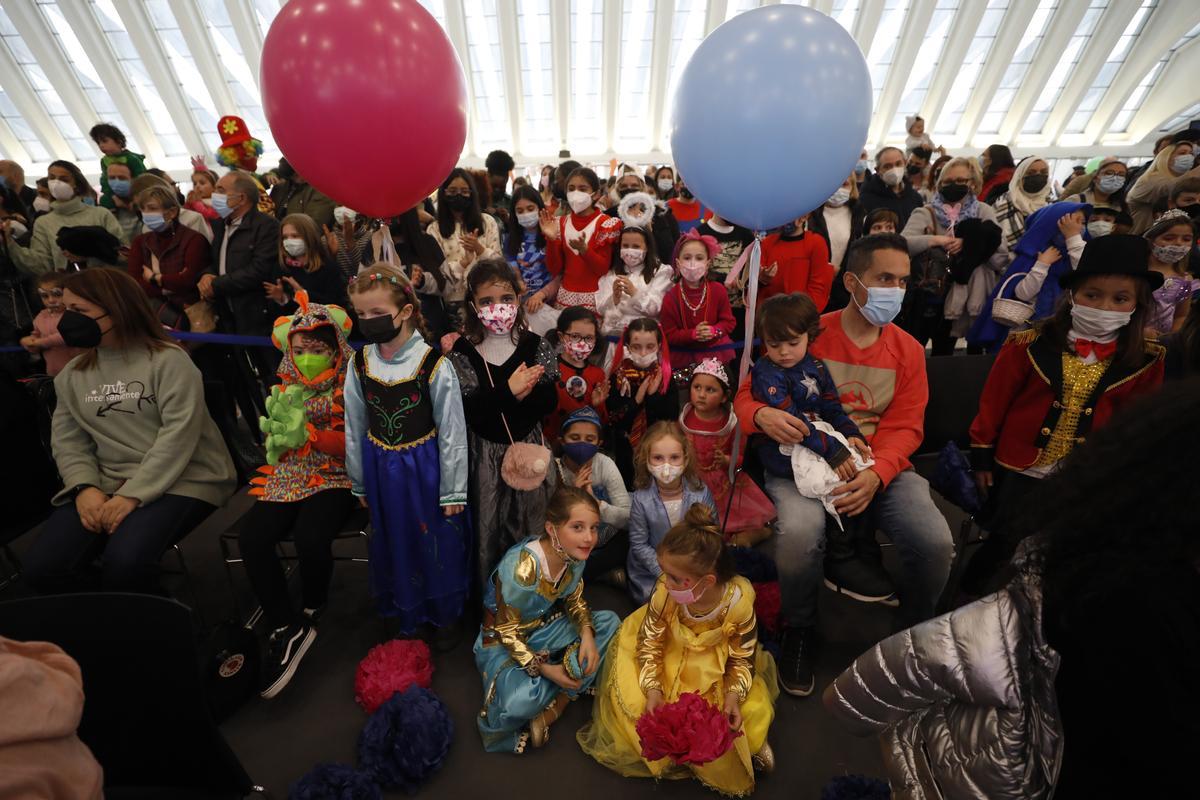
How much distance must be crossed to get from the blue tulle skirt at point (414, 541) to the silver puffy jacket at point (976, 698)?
1590mm

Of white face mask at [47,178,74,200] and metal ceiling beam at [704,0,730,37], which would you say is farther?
metal ceiling beam at [704,0,730,37]

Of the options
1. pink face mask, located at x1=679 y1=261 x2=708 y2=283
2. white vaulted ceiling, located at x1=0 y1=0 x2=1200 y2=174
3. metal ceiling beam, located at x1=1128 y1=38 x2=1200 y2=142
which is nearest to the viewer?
pink face mask, located at x1=679 y1=261 x2=708 y2=283

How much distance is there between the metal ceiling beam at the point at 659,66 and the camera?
43.0 feet

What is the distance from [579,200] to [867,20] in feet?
45.7

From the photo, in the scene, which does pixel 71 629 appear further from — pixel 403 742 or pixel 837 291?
pixel 837 291

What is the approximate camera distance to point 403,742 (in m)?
1.85

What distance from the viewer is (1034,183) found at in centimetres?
452

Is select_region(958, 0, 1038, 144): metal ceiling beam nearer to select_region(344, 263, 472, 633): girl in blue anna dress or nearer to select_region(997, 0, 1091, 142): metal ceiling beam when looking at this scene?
select_region(997, 0, 1091, 142): metal ceiling beam

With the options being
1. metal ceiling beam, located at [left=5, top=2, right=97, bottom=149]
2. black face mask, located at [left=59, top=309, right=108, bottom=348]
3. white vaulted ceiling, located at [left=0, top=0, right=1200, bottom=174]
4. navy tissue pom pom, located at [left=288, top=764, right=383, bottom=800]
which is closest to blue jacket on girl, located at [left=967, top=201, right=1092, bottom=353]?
navy tissue pom pom, located at [left=288, top=764, right=383, bottom=800]

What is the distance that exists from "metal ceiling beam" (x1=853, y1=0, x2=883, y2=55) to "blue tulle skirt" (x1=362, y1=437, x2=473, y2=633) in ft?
51.6

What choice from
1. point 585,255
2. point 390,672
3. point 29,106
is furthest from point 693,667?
point 29,106

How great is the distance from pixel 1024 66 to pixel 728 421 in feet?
60.6

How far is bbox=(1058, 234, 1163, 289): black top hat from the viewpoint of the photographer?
1.86 meters

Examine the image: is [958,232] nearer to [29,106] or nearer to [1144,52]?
[1144,52]
